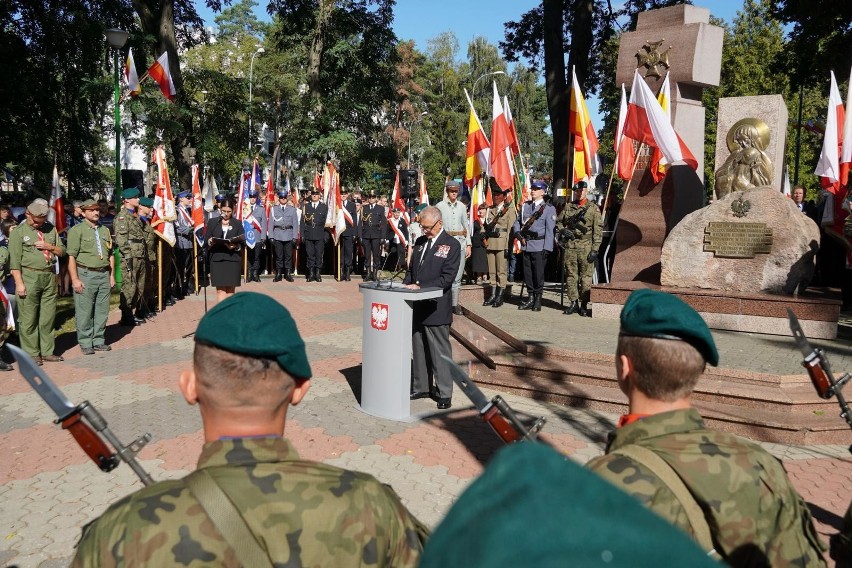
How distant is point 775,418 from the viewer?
6914 mm

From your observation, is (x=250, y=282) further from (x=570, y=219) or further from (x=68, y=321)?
(x=570, y=219)

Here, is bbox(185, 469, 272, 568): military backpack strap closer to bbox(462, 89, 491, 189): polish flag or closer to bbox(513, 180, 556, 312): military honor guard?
bbox(513, 180, 556, 312): military honor guard

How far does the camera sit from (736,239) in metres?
11.4

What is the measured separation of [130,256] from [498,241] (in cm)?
654

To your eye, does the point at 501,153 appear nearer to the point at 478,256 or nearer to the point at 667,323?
the point at 478,256

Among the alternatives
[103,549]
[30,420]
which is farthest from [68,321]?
[103,549]

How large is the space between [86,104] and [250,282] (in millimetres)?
12467

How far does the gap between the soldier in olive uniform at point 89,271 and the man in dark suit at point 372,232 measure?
9.96 m

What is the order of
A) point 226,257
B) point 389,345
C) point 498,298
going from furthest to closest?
point 498,298 < point 226,257 < point 389,345

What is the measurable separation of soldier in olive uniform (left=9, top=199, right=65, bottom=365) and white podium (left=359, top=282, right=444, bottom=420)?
4713 millimetres

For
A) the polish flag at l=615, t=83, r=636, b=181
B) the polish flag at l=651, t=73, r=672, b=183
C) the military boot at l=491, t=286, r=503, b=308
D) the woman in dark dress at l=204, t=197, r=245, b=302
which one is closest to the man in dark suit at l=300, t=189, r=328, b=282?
the military boot at l=491, t=286, r=503, b=308

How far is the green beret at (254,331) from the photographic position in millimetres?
1800

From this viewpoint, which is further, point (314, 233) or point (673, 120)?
point (314, 233)

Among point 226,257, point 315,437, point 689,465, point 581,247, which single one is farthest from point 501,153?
point 689,465
